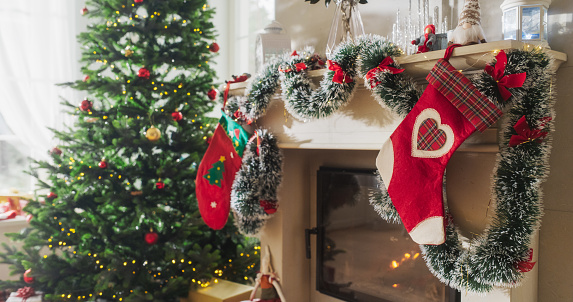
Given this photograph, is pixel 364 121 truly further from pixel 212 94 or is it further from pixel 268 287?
pixel 212 94

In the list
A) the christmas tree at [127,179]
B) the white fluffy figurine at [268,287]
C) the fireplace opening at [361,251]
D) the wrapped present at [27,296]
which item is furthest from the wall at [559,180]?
the wrapped present at [27,296]

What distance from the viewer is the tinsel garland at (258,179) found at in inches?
77.0

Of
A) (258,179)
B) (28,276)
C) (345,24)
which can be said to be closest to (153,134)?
(258,179)

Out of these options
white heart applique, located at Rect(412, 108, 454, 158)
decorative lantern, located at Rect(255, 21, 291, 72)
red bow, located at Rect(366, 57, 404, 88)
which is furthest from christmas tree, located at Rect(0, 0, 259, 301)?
white heart applique, located at Rect(412, 108, 454, 158)

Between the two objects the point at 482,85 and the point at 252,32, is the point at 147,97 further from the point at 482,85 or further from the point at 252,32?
the point at 482,85

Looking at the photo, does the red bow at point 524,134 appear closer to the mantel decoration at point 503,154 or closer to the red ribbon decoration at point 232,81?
the mantel decoration at point 503,154

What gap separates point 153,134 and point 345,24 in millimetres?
1157

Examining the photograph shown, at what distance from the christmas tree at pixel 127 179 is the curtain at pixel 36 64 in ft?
2.00

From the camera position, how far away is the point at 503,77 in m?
1.24

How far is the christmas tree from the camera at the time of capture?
7.22 ft

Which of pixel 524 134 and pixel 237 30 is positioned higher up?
pixel 237 30

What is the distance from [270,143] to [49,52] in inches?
72.8

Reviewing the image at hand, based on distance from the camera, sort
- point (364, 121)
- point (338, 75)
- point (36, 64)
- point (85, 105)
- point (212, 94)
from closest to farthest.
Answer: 1. point (338, 75)
2. point (364, 121)
3. point (85, 105)
4. point (212, 94)
5. point (36, 64)

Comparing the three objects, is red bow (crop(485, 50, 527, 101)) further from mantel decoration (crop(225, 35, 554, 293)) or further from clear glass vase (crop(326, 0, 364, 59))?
clear glass vase (crop(326, 0, 364, 59))
